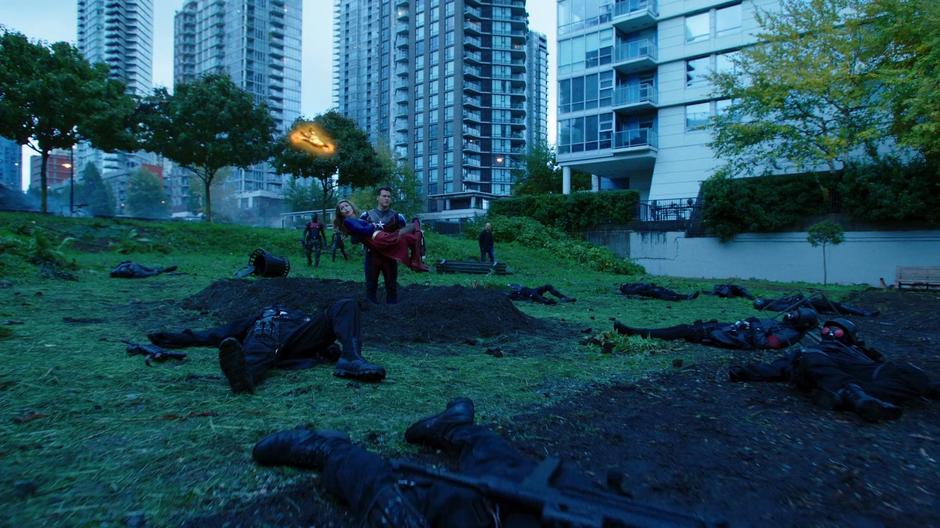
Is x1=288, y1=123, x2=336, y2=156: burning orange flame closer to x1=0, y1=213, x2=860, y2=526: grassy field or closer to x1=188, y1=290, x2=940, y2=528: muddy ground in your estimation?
x1=0, y1=213, x2=860, y2=526: grassy field

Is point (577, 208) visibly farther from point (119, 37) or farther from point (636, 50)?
point (119, 37)

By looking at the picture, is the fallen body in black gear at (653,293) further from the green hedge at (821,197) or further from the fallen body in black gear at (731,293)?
the green hedge at (821,197)

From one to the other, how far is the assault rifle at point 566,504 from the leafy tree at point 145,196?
98.6 meters

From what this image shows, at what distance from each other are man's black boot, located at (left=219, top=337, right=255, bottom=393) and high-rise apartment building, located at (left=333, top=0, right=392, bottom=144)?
320ft

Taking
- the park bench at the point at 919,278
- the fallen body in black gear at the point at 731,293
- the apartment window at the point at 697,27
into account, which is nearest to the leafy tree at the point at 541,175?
the apartment window at the point at 697,27

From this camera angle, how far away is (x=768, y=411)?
10.9 feet

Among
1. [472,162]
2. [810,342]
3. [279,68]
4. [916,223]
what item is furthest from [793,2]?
[279,68]

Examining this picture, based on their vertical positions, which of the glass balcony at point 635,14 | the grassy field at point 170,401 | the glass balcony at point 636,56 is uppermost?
the glass balcony at point 635,14

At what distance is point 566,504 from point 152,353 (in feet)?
12.9

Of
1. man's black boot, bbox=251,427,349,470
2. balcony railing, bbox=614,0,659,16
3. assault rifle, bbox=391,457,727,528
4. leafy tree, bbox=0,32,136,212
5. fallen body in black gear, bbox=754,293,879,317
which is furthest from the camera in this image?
balcony railing, bbox=614,0,659,16

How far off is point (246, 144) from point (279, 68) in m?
89.0

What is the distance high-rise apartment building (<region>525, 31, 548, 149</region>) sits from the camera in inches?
4304

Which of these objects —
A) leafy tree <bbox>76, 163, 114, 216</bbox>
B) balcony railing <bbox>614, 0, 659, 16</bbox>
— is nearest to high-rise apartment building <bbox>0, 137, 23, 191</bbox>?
leafy tree <bbox>76, 163, 114, 216</bbox>

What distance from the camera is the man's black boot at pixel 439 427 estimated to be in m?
2.44
